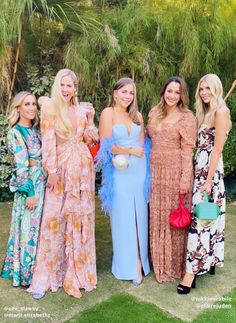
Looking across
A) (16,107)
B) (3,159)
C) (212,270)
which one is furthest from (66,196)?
(3,159)

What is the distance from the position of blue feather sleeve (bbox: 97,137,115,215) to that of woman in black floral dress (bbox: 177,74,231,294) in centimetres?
66

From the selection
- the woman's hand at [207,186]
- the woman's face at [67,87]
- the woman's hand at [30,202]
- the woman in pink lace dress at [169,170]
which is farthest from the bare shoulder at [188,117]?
the woman's hand at [30,202]

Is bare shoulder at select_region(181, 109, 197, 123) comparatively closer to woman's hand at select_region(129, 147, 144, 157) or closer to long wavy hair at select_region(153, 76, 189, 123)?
long wavy hair at select_region(153, 76, 189, 123)

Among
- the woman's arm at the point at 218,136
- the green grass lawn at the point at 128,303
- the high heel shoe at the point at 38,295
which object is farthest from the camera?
the high heel shoe at the point at 38,295

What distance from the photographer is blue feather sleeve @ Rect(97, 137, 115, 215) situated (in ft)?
10.0

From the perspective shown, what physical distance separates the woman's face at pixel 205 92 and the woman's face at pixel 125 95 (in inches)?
20.7

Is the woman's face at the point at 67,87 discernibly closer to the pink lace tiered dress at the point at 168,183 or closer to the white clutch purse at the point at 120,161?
the white clutch purse at the point at 120,161

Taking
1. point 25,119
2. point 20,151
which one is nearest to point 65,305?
point 20,151

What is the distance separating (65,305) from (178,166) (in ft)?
4.39

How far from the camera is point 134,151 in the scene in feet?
10.2

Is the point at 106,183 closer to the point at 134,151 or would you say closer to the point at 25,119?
the point at 134,151

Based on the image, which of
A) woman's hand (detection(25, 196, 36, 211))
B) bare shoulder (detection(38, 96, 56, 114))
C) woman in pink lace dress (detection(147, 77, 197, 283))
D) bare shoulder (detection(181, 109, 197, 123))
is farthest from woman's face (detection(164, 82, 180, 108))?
woman's hand (detection(25, 196, 36, 211))

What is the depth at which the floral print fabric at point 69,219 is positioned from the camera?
295 cm

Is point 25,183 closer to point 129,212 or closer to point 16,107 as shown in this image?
point 16,107
